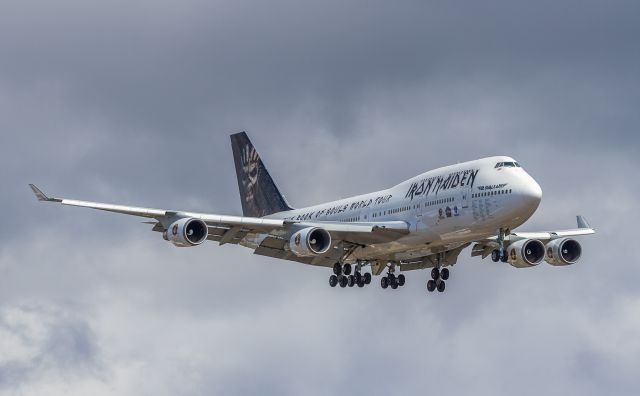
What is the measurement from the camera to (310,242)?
3248 inches

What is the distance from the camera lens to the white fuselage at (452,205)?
7756 centimetres

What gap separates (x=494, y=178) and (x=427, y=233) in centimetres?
576

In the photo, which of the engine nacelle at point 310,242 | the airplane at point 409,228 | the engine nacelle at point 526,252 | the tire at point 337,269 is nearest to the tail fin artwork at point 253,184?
the airplane at point 409,228

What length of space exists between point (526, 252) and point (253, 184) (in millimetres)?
26178

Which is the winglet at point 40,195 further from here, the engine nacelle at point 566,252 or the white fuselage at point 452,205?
the engine nacelle at point 566,252

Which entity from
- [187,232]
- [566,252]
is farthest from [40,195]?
[566,252]

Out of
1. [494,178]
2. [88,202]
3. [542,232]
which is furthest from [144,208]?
[542,232]

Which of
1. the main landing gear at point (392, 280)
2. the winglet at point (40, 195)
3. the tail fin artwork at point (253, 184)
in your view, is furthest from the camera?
the tail fin artwork at point (253, 184)

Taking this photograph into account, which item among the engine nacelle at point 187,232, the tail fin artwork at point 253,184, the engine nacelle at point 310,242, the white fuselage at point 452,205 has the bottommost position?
the engine nacelle at point 187,232

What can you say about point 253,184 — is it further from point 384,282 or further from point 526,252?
point 526,252

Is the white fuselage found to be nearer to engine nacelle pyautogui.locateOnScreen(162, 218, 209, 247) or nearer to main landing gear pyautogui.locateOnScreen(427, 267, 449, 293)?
main landing gear pyautogui.locateOnScreen(427, 267, 449, 293)

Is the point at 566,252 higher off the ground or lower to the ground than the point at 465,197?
higher

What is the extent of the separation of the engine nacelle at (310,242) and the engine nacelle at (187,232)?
18.0 ft

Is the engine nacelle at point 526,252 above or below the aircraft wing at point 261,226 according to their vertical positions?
above
